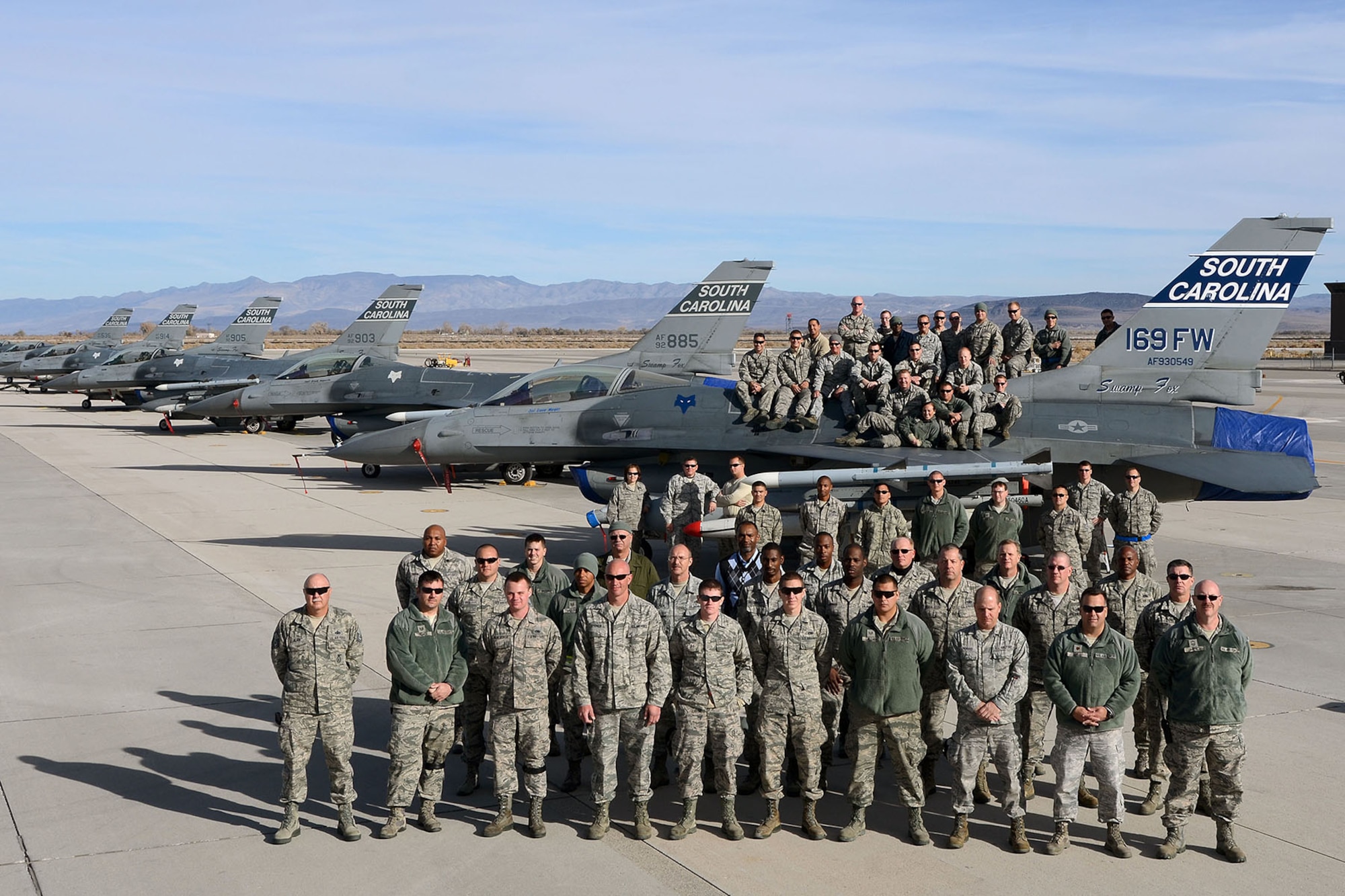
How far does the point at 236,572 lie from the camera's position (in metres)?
13.9

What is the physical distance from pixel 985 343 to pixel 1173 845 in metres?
9.16

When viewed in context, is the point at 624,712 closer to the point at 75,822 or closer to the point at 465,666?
the point at 465,666

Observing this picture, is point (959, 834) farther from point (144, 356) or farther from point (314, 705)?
point (144, 356)

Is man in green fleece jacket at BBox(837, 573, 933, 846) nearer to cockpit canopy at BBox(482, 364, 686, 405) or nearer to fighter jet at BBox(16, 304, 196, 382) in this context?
cockpit canopy at BBox(482, 364, 686, 405)

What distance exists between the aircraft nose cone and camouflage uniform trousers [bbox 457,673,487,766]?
446 inches

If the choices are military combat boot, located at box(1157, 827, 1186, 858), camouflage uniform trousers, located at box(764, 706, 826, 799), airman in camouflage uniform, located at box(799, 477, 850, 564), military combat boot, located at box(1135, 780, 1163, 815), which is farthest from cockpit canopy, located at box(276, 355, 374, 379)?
military combat boot, located at box(1157, 827, 1186, 858)

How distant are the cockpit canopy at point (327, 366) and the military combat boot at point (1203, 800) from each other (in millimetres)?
24430

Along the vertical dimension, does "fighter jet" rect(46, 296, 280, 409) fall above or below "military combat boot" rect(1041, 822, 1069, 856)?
above

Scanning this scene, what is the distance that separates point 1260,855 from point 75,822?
656 centimetres

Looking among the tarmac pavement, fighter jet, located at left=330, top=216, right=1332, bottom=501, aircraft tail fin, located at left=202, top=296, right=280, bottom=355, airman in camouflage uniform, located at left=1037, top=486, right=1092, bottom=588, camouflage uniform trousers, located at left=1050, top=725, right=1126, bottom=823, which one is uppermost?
aircraft tail fin, located at left=202, top=296, right=280, bottom=355

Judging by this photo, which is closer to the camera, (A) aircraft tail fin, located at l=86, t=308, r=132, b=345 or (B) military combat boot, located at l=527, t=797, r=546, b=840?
(B) military combat boot, located at l=527, t=797, r=546, b=840

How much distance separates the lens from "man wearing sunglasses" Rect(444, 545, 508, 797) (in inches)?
285

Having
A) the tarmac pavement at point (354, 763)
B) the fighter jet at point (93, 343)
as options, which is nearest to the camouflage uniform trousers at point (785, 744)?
the tarmac pavement at point (354, 763)

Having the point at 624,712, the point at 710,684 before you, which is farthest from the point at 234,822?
Answer: the point at 710,684
